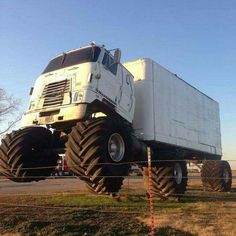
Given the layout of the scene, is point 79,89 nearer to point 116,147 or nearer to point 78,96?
point 78,96

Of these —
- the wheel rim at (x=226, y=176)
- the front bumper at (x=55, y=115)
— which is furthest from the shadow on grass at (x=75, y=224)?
the wheel rim at (x=226, y=176)

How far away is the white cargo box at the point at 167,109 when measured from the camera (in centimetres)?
1359

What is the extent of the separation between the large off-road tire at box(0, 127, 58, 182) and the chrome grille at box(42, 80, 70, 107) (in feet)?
2.82

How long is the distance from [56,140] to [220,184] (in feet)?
38.0

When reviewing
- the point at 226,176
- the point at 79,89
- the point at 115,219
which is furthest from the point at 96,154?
the point at 226,176

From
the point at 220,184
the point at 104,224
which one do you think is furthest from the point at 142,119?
the point at 220,184

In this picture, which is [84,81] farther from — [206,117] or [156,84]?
[206,117]

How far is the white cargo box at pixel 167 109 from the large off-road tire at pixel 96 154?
3.53 m

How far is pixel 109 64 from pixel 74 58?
0.97 meters

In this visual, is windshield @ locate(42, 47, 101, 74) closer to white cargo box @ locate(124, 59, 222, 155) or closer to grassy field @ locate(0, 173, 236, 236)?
white cargo box @ locate(124, 59, 222, 155)

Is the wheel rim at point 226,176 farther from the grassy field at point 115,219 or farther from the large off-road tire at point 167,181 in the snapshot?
the grassy field at point 115,219

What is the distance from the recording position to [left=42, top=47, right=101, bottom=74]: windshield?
1125 cm

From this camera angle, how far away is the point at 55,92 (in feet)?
35.1

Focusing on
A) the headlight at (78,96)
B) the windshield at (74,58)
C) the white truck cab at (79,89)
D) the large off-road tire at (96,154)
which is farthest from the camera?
the windshield at (74,58)
